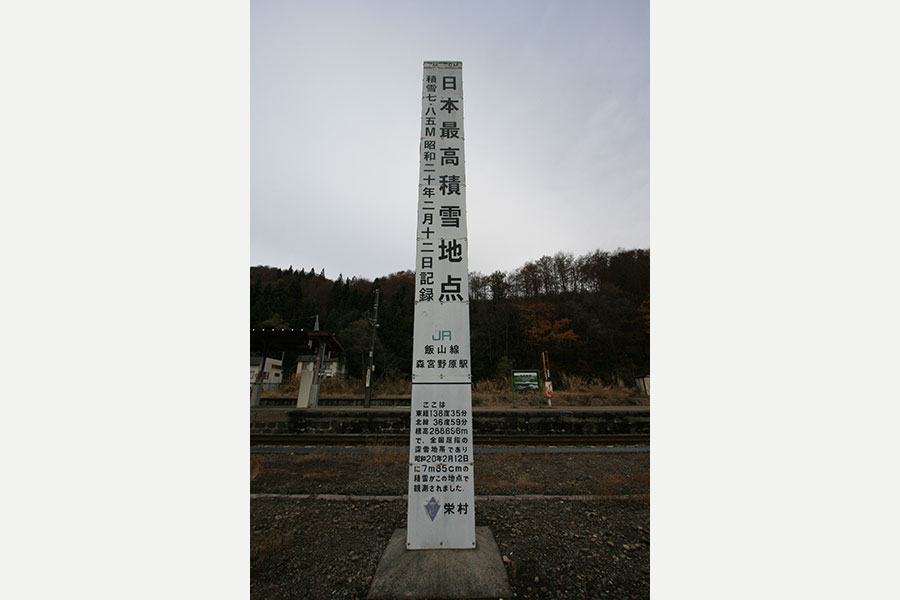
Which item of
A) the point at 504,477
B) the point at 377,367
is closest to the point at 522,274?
the point at 377,367

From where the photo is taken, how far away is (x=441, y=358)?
3252 millimetres

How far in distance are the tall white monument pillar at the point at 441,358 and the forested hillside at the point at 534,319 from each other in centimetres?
2462

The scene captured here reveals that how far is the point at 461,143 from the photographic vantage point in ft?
12.4

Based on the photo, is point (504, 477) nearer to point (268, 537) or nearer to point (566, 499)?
point (566, 499)

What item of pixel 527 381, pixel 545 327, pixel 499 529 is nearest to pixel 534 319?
pixel 545 327

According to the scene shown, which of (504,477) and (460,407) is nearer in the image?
(460,407)

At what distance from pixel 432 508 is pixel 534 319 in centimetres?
3181

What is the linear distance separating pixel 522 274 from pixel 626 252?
40.3 feet

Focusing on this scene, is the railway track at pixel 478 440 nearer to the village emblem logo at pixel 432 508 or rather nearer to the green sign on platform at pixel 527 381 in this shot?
the green sign on platform at pixel 527 381

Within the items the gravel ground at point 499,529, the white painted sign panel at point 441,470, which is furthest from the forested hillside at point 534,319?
the white painted sign panel at point 441,470

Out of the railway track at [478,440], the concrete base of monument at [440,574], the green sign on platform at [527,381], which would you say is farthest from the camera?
the green sign on platform at [527,381]

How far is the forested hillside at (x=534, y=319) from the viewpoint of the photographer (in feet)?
102

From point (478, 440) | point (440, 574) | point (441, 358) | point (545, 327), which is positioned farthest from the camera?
point (545, 327)

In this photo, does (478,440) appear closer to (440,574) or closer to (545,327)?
(440,574)
